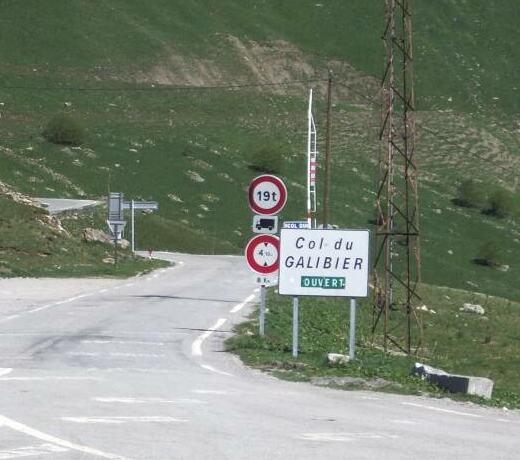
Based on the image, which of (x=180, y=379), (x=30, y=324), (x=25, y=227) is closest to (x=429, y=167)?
(x=25, y=227)

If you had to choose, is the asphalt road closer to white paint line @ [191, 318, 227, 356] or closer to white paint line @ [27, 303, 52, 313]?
white paint line @ [191, 318, 227, 356]

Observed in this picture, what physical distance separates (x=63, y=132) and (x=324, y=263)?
73727 mm

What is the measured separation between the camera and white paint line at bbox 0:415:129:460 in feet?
33.8

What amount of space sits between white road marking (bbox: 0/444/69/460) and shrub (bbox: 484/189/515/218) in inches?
3645

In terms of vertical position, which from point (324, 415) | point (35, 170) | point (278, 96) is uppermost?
point (278, 96)

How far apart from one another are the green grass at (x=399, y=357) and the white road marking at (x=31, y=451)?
22.2 feet

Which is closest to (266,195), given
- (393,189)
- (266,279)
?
(266,279)

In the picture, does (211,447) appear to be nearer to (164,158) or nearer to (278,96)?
(164,158)

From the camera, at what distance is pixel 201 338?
2289 centimetres

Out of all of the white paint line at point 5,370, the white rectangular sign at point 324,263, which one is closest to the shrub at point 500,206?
the white rectangular sign at point 324,263

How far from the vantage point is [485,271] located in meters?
80.5

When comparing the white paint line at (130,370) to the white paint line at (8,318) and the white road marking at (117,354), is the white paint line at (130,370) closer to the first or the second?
the white road marking at (117,354)

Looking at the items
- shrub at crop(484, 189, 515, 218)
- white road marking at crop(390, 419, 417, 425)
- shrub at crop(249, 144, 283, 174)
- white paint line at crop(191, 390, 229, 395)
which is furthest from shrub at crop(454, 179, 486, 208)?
white road marking at crop(390, 419, 417, 425)

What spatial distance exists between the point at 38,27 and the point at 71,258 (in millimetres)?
85315
